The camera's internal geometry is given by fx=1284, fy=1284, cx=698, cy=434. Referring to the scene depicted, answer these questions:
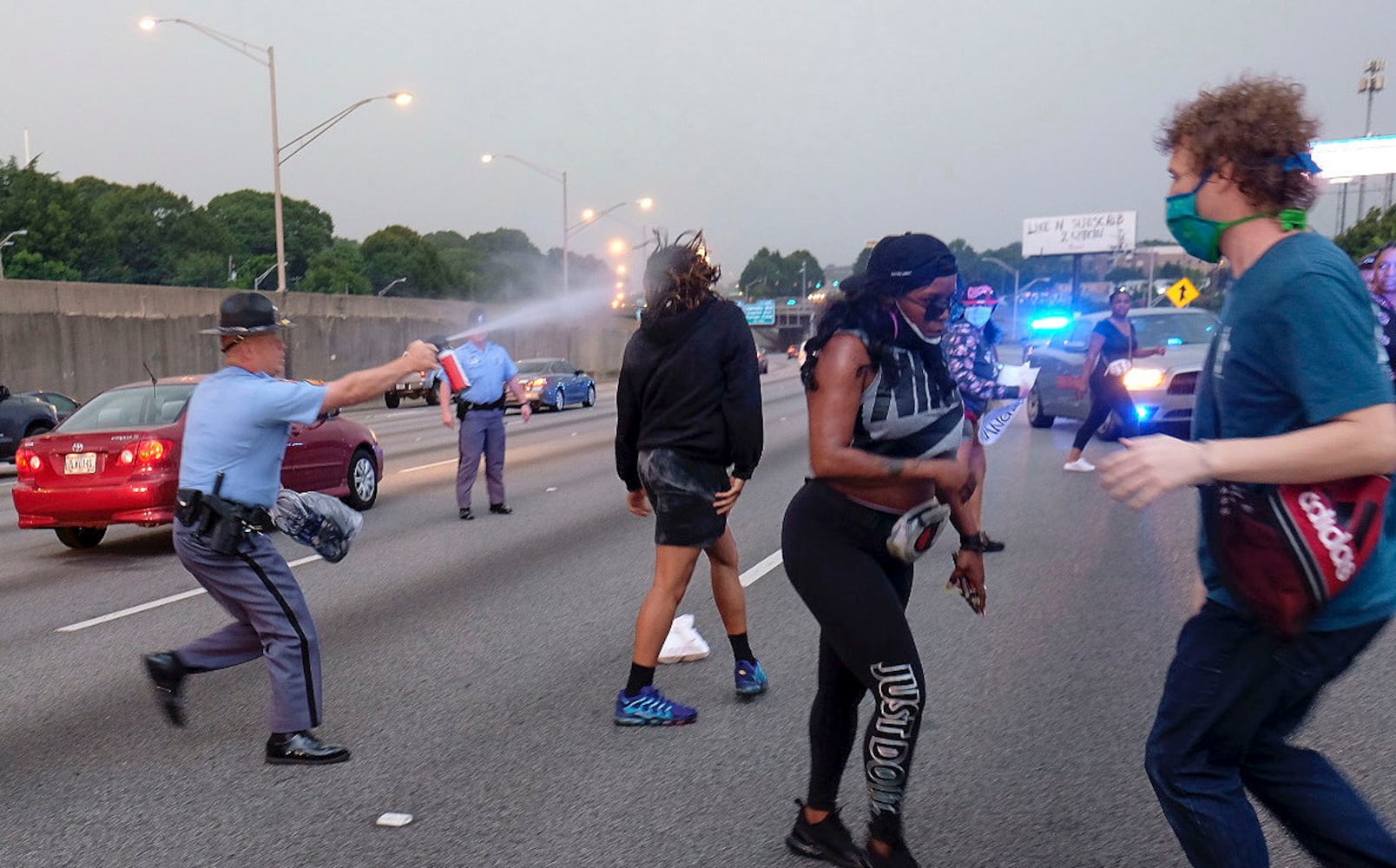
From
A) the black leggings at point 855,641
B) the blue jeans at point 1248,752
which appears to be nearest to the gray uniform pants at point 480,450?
the black leggings at point 855,641

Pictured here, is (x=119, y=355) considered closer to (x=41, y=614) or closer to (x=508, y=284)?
(x=41, y=614)

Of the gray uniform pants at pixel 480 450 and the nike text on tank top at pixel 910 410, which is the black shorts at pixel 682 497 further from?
the gray uniform pants at pixel 480 450

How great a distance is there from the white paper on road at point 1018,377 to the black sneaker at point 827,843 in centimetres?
380

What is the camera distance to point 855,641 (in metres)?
3.47

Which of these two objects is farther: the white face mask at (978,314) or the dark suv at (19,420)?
the dark suv at (19,420)

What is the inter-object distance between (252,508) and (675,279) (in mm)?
1824

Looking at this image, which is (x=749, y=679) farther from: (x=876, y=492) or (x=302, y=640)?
(x=876, y=492)

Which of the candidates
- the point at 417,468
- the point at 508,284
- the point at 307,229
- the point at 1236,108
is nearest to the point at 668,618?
the point at 1236,108

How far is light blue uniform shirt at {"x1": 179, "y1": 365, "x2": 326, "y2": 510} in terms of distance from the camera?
4.67 m

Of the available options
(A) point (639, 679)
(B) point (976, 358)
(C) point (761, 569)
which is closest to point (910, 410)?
(A) point (639, 679)

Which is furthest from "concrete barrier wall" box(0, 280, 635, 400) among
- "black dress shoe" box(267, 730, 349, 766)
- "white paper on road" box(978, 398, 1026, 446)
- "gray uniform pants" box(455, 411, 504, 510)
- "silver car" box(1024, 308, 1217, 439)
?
"black dress shoe" box(267, 730, 349, 766)

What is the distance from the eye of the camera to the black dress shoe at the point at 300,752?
15.6ft

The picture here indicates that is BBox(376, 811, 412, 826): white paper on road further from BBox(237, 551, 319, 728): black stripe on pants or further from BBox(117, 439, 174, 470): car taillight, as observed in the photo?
BBox(117, 439, 174, 470): car taillight

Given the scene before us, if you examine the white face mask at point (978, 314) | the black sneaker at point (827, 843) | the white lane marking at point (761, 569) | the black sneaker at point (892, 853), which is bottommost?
the white lane marking at point (761, 569)
